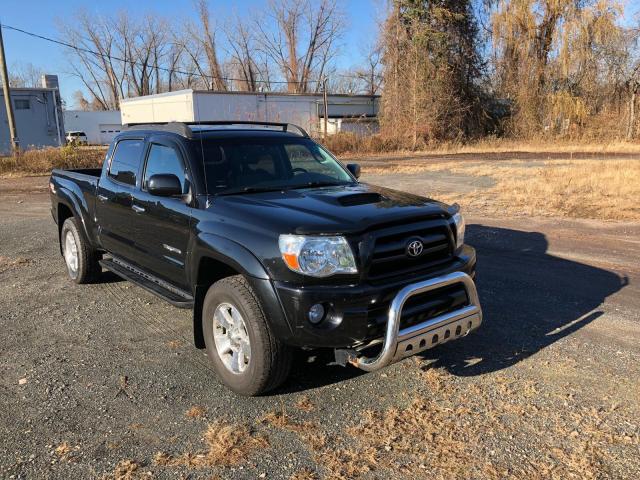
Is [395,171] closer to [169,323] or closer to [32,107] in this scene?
[169,323]

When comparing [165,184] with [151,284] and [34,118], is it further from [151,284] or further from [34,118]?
[34,118]

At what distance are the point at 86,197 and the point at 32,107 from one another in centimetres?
4017

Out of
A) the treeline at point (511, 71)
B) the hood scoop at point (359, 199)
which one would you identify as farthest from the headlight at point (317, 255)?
the treeline at point (511, 71)

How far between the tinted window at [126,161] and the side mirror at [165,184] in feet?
3.36

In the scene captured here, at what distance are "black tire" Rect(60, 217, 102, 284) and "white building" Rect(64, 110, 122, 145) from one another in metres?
56.7

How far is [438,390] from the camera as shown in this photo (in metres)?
3.73

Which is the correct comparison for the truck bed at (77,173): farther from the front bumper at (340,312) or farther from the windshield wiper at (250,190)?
the front bumper at (340,312)

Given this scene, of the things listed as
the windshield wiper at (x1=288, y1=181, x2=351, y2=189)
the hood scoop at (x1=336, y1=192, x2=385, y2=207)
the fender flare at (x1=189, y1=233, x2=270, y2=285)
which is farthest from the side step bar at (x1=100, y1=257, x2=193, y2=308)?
the hood scoop at (x1=336, y1=192, x2=385, y2=207)

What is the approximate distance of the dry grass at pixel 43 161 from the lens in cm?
2216

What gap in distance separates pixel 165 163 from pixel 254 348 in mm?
2055

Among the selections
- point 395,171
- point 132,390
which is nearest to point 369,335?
point 132,390

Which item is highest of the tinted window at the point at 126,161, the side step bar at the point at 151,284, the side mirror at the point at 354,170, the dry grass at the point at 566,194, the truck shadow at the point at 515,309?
the tinted window at the point at 126,161

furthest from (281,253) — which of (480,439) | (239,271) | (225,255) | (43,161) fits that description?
(43,161)

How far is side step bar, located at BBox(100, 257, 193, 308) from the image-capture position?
170 inches
